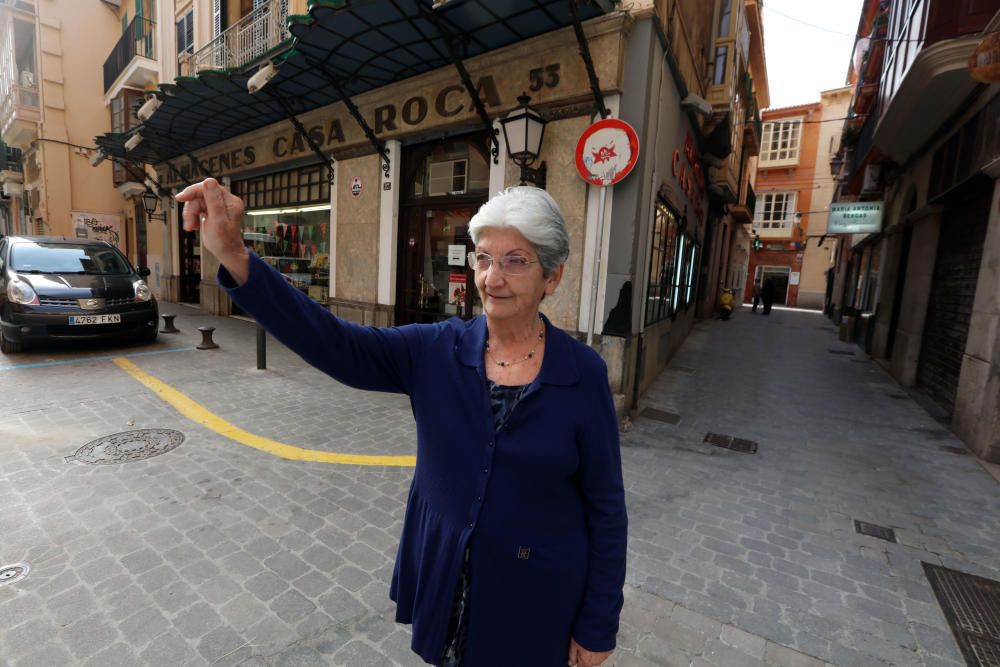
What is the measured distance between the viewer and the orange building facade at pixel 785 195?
3155 cm

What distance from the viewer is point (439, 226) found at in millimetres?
8375

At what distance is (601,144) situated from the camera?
5738mm

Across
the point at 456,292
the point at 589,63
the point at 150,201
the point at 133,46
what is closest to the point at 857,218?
the point at 589,63

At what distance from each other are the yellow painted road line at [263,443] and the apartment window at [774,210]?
35904 millimetres

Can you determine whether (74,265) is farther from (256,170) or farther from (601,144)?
(601,144)

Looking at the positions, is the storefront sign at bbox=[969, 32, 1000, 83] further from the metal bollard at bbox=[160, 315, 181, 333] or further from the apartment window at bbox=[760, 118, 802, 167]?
the apartment window at bbox=[760, 118, 802, 167]

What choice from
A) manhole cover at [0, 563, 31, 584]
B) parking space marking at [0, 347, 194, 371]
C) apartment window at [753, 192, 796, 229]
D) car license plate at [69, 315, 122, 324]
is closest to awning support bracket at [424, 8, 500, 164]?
manhole cover at [0, 563, 31, 584]

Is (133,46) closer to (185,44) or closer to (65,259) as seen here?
(185,44)

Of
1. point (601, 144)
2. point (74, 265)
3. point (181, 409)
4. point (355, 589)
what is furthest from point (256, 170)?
point (355, 589)

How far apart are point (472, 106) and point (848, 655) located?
744cm

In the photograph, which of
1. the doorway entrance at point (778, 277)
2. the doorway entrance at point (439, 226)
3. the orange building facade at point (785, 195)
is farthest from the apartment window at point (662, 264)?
the doorway entrance at point (778, 277)

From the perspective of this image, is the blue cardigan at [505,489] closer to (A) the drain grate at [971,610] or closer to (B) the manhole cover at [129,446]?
(A) the drain grate at [971,610]

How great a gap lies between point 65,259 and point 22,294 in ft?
4.13

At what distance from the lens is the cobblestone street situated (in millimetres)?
2447
